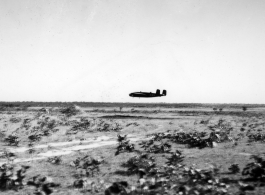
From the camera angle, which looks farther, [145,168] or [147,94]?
[147,94]

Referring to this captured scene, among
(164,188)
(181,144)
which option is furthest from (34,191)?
(181,144)

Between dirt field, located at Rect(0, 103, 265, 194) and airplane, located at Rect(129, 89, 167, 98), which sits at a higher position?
airplane, located at Rect(129, 89, 167, 98)

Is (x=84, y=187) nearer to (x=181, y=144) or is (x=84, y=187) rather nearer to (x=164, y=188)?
(x=164, y=188)

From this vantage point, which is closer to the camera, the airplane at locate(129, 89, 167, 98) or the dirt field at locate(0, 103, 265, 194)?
the dirt field at locate(0, 103, 265, 194)

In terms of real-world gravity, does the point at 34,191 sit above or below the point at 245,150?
below

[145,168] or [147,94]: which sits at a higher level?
[147,94]

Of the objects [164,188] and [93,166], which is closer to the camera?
[164,188]

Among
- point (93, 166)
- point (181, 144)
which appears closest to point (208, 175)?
point (93, 166)

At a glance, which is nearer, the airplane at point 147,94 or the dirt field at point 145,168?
the dirt field at point 145,168

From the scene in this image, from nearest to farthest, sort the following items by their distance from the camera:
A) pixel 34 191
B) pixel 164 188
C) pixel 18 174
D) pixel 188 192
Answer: pixel 188 192
pixel 164 188
pixel 34 191
pixel 18 174

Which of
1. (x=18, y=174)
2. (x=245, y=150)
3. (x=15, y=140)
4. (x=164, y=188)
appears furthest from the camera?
(x=15, y=140)

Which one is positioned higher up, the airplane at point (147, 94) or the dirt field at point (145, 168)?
the airplane at point (147, 94)
